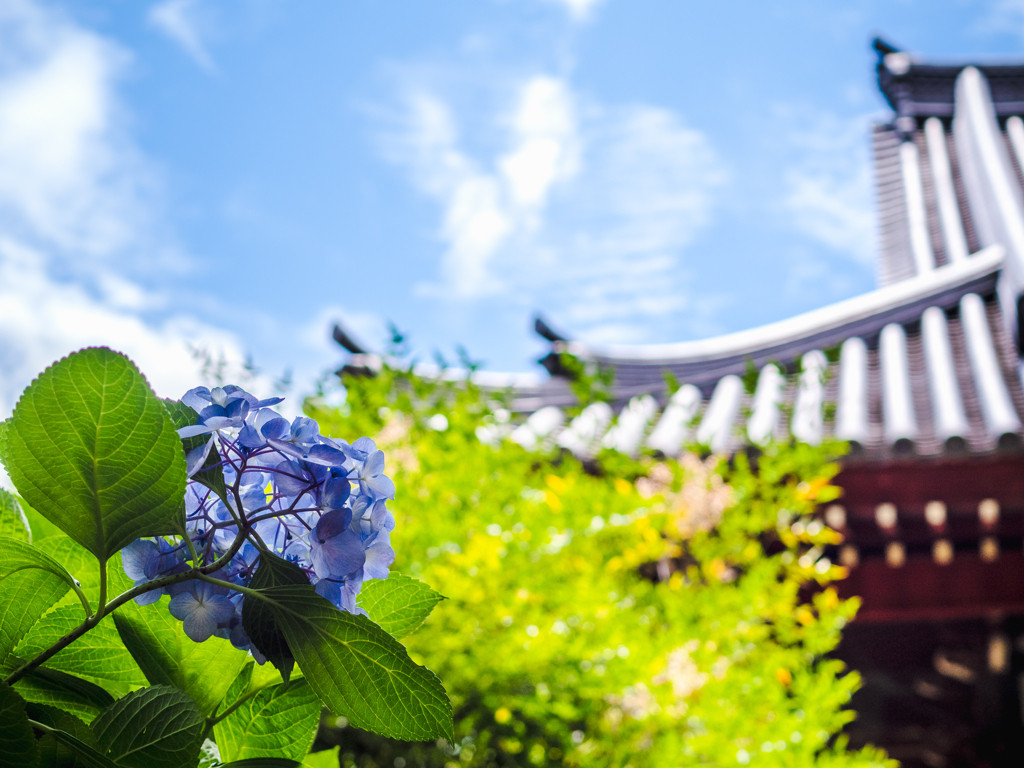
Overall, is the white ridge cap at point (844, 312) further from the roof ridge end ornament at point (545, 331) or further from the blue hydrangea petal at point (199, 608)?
the blue hydrangea petal at point (199, 608)

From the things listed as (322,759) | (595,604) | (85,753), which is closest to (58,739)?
(85,753)

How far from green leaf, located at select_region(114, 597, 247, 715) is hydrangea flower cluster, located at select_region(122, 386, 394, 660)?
3 cm

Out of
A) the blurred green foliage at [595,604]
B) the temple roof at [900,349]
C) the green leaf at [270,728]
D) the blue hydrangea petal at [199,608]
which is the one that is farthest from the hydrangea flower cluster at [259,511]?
the temple roof at [900,349]

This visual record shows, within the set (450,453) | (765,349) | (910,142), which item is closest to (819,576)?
(450,453)

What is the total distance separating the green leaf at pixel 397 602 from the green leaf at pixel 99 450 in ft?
0.52

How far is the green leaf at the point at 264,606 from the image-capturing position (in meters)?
0.46

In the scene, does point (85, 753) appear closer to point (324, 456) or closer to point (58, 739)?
point (58, 739)

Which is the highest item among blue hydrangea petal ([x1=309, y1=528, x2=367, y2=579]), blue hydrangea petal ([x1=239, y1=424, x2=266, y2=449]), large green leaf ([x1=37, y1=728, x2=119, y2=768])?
blue hydrangea petal ([x1=239, y1=424, x2=266, y2=449])

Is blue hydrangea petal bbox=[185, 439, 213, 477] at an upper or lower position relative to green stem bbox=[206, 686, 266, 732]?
upper

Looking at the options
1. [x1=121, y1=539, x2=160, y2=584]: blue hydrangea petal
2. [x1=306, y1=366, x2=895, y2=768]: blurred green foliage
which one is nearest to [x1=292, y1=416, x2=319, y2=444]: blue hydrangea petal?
[x1=121, y1=539, x2=160, y2=584]: blue hydrangea petal

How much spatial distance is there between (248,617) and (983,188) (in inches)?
260

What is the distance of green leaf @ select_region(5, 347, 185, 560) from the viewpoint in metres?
0.43

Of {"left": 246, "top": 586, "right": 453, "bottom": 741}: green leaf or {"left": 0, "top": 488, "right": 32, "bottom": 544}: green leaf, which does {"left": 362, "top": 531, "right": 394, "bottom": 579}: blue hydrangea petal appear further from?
{"left": 0, "top": 488, "right": 32, "bottom": 544}: green leaf

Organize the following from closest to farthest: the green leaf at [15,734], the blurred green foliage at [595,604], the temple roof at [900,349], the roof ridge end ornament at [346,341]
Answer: the green leaf at [15,734] < the blurred green foliage at [595,604] < the temple roof at [900,349] < the roof ridge end ornament at [346,341]
